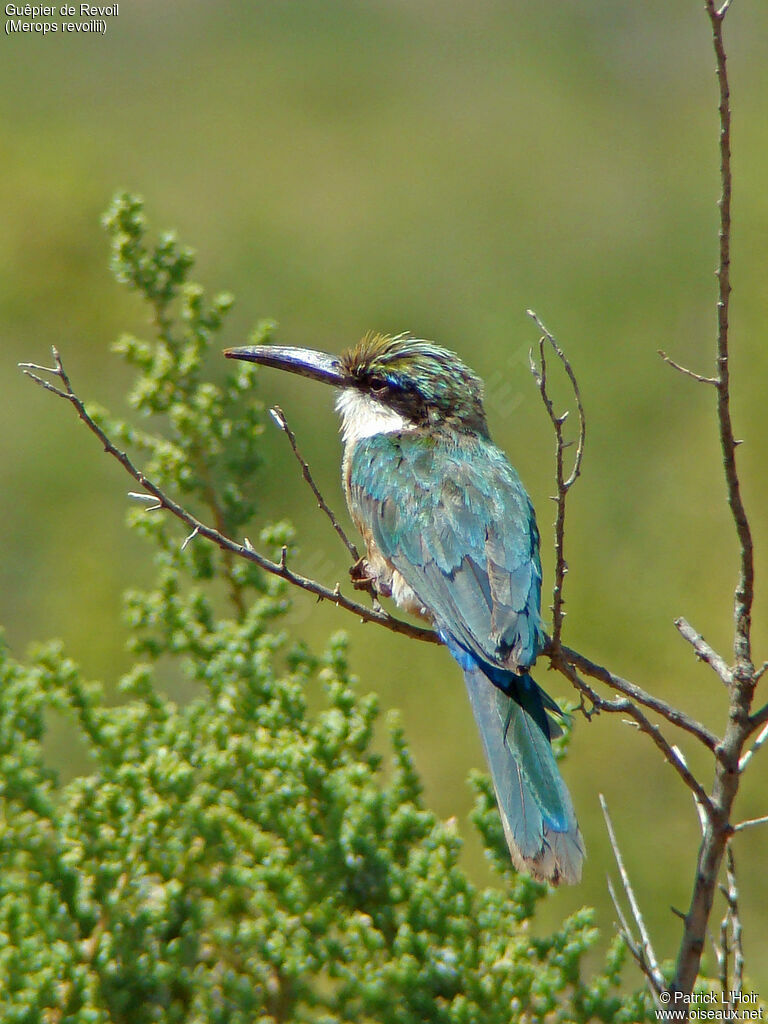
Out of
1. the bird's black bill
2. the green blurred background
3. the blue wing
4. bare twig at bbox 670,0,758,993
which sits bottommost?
bare twig at bbox 670,0,758,993

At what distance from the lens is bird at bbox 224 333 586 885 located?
2834 millimetres

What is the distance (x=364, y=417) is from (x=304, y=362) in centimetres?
26

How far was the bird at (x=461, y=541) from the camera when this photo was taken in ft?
9.30

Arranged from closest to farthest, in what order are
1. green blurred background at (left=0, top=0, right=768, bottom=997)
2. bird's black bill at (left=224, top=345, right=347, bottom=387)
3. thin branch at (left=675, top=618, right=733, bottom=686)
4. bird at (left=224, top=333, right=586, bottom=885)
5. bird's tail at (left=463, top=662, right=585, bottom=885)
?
1. thin branch at (left=675, top=618, right=733, bottom=686)
2. bird's tail at (left=463, top=662, right=585, bottom=885)
3. bird at (left=224, top=333, right=586, bottom=885)
4. bird's black bill at (left=224, top=345, right=347, bottom=387)
5. green blurred background at (left=0, top=0, right=768, bottom=997)

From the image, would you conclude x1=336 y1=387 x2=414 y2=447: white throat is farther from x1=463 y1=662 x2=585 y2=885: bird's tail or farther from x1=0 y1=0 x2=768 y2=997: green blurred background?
x1=463 y1=662 x2=585 y2=885: bird's tail

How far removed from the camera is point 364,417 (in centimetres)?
390

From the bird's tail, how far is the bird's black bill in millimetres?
1227

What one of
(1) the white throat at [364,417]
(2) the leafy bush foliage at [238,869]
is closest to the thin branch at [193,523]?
(2) the leafy bush foliage at [238,869]

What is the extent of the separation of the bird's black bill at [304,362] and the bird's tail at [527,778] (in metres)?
1.23

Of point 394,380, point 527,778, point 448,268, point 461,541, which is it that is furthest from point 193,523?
point 448,268

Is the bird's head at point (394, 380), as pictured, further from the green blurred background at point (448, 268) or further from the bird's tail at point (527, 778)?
the bird's tail at point (527, 778)

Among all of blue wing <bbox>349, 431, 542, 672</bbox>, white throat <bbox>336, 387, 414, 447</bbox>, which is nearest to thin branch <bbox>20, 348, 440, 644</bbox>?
blue wing <bbox>349, 431, 542, 672</bbox>

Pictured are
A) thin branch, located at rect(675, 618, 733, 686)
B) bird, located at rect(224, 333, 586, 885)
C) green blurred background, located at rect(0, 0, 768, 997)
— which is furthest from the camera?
green blurred background, located at rect(0, 0, 768, 997)

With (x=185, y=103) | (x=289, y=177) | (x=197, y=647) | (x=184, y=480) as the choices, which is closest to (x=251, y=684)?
(x=197, y=647)
